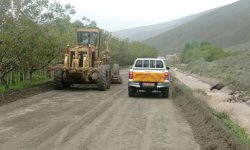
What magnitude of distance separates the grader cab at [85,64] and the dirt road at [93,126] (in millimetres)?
5887

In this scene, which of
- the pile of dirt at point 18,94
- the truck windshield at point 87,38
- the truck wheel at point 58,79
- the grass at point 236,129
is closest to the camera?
the grass at point 236,129

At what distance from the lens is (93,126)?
494 inches

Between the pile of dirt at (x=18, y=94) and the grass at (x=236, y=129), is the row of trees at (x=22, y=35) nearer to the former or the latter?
the pile of dirt at (x=18, y=94)

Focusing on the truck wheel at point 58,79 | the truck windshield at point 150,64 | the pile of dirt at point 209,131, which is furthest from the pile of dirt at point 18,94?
the pile of dirt at point 209,131

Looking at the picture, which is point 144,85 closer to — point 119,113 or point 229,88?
point 119,113

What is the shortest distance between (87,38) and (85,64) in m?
2.37

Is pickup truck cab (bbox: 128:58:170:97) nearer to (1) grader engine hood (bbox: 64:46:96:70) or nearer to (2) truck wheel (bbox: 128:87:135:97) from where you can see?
(2) truck wheel (bbox: 128:87:135:97)

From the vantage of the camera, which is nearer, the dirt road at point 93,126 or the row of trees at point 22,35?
the dirt road at point 93,126

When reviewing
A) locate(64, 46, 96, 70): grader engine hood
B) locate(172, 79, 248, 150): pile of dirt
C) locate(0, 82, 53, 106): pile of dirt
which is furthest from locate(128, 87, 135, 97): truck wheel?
locate(172, 79, 248, 150): pile of dirt

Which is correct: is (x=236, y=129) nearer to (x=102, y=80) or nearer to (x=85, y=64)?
(x=102, y=80)

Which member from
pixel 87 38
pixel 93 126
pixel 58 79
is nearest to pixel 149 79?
pixel 58 79

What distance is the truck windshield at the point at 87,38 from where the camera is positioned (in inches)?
1066

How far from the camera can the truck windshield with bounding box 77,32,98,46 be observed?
1066 inches

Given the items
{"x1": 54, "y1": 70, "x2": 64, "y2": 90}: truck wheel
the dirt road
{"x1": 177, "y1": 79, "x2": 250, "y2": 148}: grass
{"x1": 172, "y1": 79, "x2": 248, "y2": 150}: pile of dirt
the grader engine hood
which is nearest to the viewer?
{"x1": 172, "y1": 79, "x2": 248, "y2": 150}: pile of dirt
